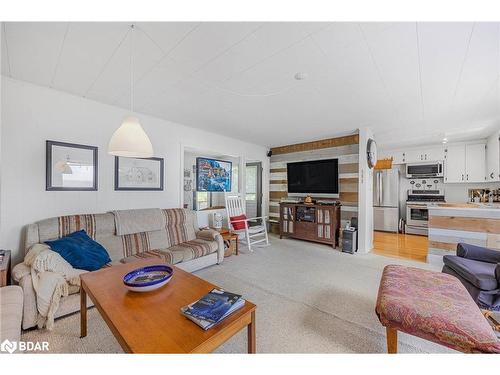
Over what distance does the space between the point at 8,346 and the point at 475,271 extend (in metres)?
3.42

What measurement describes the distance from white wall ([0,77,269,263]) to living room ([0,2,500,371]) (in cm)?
2

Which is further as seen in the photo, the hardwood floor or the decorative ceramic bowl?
the hardwood floor

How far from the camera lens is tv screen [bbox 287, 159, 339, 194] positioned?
450cm

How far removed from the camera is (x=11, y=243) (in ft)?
7.06

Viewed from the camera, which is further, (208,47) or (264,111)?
(264,111)

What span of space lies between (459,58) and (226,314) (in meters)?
2.66

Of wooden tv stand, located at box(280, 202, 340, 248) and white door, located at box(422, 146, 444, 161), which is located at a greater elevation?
white door, located at box(422, 146, 444, 161)

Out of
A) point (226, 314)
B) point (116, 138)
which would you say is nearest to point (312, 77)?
point (116, 138)

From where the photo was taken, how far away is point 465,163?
4.75 meters

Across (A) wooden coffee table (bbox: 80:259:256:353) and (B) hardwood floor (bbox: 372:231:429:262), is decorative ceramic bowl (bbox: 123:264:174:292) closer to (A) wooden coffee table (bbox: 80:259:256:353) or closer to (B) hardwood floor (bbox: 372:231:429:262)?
(A) wooden coffee table (bbox: 80:259:256:353)

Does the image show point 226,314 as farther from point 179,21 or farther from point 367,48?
point 367,48

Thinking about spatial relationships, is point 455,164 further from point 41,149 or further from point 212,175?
point 41,149

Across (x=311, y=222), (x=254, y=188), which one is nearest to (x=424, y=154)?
(x=311, y=222)

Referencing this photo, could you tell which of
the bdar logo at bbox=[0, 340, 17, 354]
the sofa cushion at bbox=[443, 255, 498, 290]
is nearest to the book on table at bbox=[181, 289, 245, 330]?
the bdar logo at bbox=[0, 340, 17, 354]
